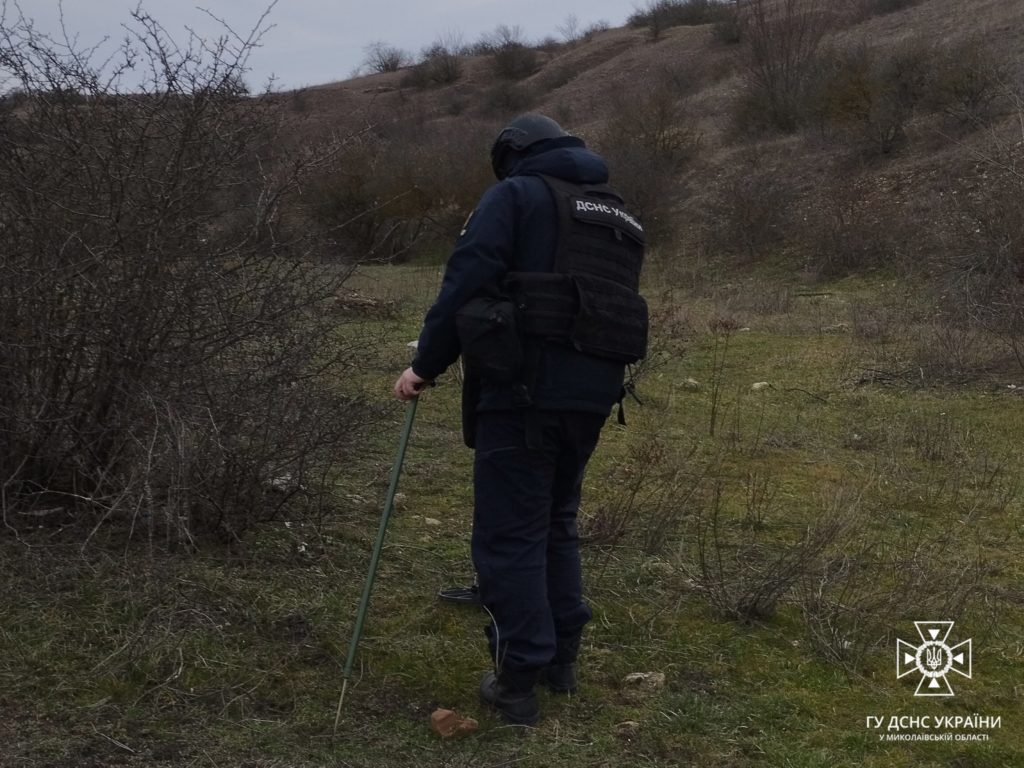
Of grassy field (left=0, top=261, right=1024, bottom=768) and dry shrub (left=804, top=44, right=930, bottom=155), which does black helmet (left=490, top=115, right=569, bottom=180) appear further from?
dry shrub (left=804, top=44, right=930, bottom=155)

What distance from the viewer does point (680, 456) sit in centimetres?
663

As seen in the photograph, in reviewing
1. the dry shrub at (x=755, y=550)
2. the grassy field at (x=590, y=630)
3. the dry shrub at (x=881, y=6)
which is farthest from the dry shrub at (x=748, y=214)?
the dry shrub at (x=881, y=6)

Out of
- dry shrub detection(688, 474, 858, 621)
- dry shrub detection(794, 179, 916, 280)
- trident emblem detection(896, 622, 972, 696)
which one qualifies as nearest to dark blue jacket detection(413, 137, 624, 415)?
dry shrub detection(688, 474, 858, 621)

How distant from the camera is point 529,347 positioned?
3.01 metres

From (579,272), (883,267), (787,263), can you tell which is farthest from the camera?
(787,263)

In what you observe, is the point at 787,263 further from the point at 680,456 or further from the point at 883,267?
the point at 680,456

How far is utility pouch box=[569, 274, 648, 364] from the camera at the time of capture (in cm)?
303

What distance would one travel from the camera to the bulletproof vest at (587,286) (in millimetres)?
3012

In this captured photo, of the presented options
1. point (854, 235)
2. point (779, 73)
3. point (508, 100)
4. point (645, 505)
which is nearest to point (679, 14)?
point (508, 100)

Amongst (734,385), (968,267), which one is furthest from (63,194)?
(968,267)

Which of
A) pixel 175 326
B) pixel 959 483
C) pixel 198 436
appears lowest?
pixel 959 483

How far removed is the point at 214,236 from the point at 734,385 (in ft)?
20.3

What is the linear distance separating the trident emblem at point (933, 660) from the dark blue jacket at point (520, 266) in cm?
148

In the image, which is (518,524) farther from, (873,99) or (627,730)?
(873,99)
